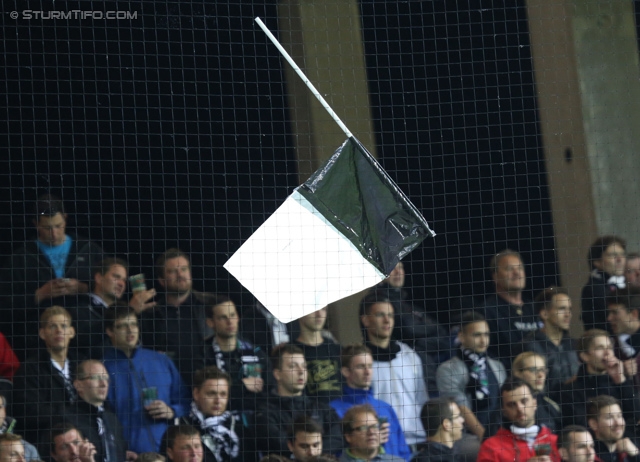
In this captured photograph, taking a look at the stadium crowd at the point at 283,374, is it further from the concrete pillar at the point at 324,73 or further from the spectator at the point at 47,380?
the concrete pillar at the point at 324,73

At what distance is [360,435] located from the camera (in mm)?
5070

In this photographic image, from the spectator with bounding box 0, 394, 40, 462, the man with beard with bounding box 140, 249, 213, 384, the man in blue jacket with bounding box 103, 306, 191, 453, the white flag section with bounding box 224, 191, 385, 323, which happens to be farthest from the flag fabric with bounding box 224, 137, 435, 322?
the spectator with bounding box 0, 394, 40, 462

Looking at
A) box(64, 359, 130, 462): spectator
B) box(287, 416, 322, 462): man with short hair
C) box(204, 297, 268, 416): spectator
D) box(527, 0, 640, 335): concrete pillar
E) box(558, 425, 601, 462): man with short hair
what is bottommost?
box(558, 425, 601, 462): man with short hair

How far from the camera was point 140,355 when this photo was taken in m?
5.14

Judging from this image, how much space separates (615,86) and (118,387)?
11.6ft

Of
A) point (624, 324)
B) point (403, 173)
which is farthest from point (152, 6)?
point (624, 324)

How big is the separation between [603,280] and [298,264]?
5.89 feet

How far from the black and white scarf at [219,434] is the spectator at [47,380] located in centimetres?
57

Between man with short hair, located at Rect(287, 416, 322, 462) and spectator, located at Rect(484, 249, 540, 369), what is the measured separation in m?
1.09

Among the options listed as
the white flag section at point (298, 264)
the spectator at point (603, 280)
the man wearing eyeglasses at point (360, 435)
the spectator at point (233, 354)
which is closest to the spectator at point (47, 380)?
the spectator at point (233, 354)

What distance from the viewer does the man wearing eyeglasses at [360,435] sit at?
507cm

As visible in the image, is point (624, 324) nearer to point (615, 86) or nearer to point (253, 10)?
point (615, 86)

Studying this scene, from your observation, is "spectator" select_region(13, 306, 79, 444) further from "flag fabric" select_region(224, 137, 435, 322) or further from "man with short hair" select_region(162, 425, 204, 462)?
"flag fabric" select_region(224, 137, 435, 322)

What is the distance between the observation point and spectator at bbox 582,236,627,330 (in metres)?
5.76
